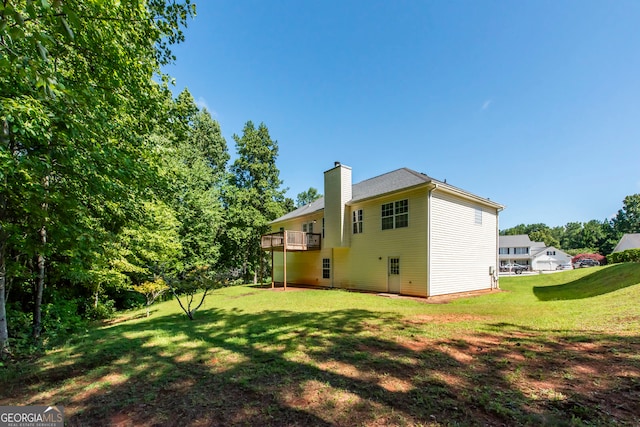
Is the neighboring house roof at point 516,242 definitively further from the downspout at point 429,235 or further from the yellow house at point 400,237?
the downspout at point 429,235

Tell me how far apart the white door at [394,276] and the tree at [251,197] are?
46.1 ft

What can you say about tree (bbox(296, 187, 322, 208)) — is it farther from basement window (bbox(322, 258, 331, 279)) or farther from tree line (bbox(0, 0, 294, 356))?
tree line (bbox(0, 0, 294, 356))

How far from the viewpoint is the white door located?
1302 cm

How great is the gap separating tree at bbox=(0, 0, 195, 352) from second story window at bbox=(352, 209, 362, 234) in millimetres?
10961

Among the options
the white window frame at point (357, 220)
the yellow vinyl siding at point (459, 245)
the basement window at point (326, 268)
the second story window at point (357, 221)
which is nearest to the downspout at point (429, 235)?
the yellow vinyl siding at point (459, 245)

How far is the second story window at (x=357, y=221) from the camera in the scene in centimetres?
1534

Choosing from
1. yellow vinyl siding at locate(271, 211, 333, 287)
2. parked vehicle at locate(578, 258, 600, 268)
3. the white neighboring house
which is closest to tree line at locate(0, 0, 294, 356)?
yellow vinyl siding at locate(271, 211, 333, 287)

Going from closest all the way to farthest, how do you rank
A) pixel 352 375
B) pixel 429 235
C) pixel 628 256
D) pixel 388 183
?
pixel 352 375
pixel 429 235
pixel 388 183
pixel 628 256

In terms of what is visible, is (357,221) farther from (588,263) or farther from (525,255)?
(588,263)

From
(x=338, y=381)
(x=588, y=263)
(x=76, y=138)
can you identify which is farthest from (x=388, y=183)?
(x=588, y=263)

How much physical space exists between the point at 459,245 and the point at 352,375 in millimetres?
11905

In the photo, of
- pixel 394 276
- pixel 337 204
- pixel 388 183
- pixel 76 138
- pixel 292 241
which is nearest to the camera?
pixel 76 138

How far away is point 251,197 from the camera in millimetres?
25750

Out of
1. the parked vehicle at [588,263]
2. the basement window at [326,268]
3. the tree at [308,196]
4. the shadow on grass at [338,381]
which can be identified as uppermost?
the tree at [308,196]
